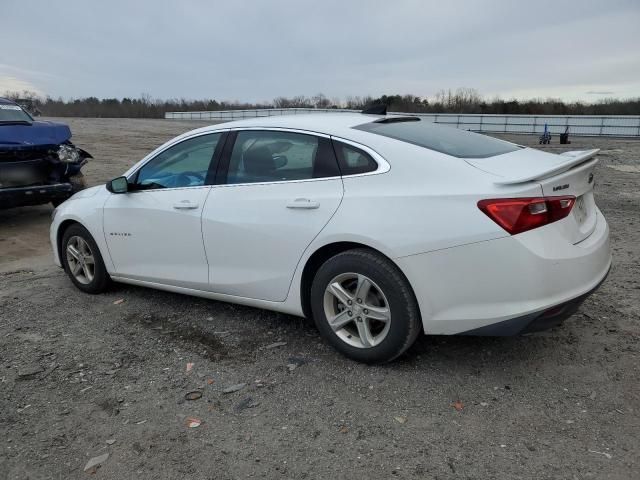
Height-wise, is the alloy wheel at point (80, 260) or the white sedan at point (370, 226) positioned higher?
the white sedan at point (370, 226)

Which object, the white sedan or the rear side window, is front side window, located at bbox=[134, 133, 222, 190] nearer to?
the white sedan

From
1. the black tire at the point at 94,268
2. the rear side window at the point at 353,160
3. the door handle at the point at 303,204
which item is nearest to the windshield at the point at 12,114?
the black tire at the point at 94,268

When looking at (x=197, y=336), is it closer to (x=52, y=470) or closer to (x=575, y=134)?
(x=52, y=470)

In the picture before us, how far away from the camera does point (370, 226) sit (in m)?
3.21

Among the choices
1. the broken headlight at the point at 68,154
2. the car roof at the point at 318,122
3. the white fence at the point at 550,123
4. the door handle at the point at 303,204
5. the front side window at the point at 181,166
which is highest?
the car roof at the point at 318,122

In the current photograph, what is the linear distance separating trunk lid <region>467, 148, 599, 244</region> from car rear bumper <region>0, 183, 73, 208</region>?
6574 millimetres

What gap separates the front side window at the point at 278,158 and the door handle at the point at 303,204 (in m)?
0.19

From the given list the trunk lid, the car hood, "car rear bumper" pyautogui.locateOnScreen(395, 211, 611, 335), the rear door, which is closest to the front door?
the rear door

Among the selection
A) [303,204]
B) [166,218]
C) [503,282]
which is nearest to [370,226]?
[303,204]

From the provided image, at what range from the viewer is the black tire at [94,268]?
4969 millimetres

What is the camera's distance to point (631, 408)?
2955mm

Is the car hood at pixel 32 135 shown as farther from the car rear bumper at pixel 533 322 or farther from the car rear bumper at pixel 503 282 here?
the car rear bumper at pixel 533 322

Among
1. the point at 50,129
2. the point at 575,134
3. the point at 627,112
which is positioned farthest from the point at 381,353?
the point at 627,112

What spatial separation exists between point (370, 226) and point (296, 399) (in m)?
1.11
